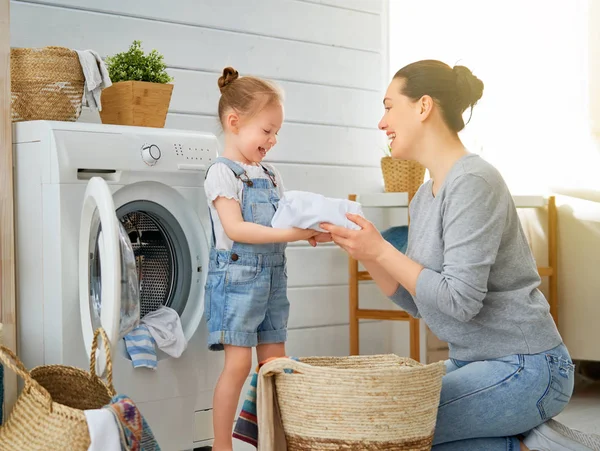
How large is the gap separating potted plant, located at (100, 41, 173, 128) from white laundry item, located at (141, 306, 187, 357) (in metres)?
0.53

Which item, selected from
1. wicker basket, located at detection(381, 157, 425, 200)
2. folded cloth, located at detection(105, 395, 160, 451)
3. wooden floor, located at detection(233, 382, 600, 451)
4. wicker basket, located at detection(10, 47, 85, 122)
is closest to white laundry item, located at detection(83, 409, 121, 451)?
folded cloth, located at detection(105, 395, 160, 451)

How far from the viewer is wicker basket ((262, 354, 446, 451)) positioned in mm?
1478

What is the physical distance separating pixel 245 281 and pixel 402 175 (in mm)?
1275

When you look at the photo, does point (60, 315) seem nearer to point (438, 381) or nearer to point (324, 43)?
point (438, 381)

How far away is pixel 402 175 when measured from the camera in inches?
125

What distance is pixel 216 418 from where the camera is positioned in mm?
2094

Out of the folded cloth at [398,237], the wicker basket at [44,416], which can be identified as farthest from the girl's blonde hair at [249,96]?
the folded cloth at [398,237]

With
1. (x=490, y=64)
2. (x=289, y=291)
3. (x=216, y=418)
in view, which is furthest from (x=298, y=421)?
(x=490, y=64)

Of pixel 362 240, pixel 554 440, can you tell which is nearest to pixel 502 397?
pixel 554 440

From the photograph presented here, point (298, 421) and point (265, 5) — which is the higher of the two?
point (265, 5)

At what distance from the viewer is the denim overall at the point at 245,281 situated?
2061 millimetres

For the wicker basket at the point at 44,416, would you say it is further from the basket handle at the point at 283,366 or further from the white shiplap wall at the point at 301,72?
the white shiplap wall at the point at 301,72

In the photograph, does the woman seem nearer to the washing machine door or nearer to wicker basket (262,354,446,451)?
wicker basket (262,354,446,451)

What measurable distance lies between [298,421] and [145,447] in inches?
12.6
